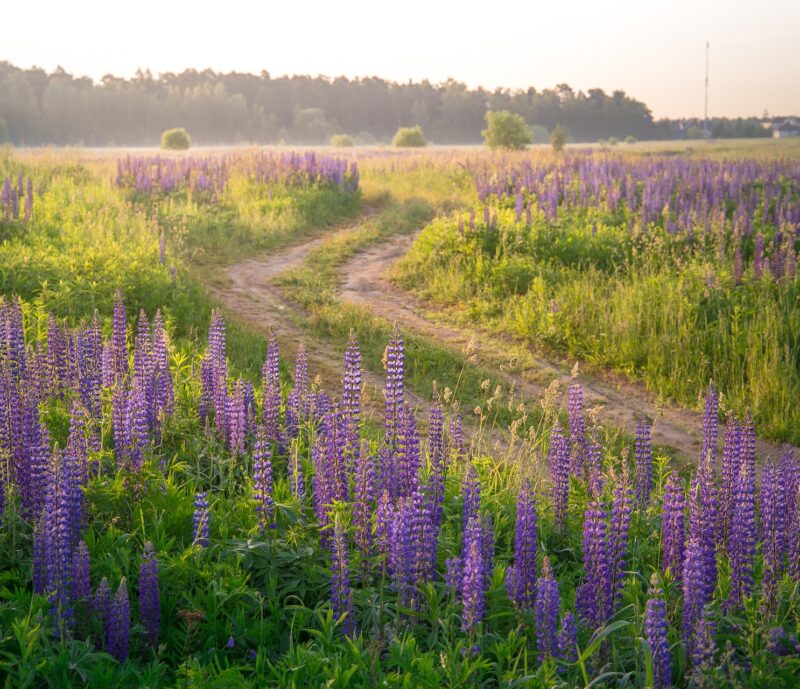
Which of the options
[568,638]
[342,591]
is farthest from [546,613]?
[342,591]

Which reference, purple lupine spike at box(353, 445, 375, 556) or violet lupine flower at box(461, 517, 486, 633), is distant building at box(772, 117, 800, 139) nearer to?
purple lupine spike at box(353, 445, 375, 556)

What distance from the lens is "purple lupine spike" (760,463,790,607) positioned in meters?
4.30

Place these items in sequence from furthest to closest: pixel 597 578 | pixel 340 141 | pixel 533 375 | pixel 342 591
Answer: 1. pixel 340 141
2. pixel 533 375
3. pixel 597 578
4. pixel 342 591

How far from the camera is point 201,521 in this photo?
184 inches

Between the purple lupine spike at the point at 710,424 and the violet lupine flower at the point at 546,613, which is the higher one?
the purple lupine spike at the point at 710,424

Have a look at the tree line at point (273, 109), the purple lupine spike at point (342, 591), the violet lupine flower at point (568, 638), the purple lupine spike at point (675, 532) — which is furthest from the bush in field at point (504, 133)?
the tree line at point (273, 109)

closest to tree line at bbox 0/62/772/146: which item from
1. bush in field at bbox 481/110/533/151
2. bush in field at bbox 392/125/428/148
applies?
bush in field at bbox 392/125/428/148

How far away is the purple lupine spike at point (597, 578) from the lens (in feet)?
13.9

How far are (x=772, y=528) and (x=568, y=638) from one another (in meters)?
1.50

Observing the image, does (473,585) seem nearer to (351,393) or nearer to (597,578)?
(597,578)

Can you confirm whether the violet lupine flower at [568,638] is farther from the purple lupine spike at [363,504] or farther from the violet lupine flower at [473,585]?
the purple lupine spike at [363,504]

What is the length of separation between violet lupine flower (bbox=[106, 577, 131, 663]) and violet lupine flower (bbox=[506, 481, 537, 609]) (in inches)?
71.7

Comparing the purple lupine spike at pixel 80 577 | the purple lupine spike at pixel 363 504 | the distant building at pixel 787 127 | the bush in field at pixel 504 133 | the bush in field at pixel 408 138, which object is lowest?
the purple lupine spike at pixel 80 577

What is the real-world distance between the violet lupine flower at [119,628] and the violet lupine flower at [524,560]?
182cm
